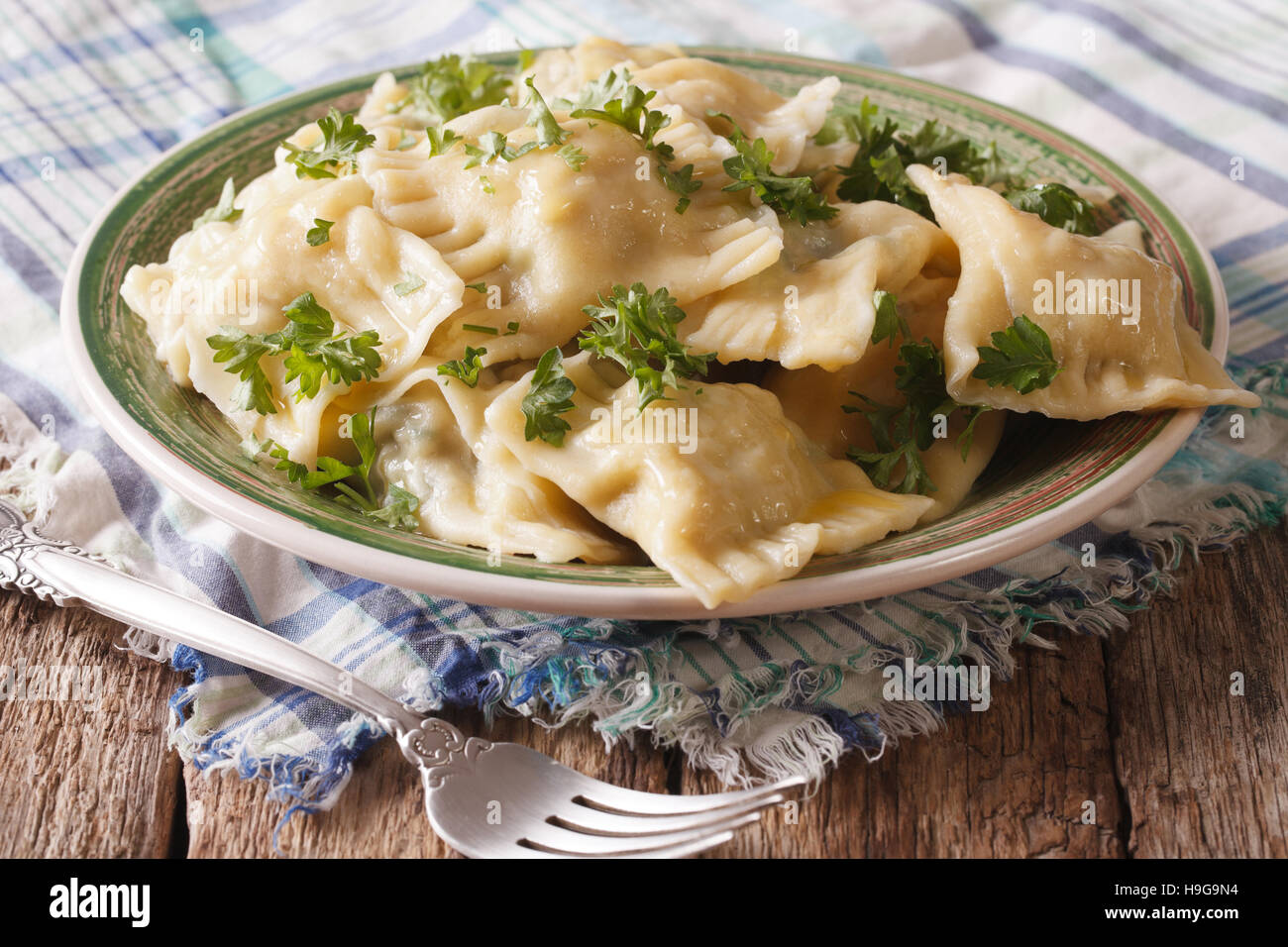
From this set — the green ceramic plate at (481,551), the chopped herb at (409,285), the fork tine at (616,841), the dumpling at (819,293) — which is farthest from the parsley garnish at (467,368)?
the fork tine at (616,841)

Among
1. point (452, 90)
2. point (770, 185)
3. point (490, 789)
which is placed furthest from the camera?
point (452, 90)

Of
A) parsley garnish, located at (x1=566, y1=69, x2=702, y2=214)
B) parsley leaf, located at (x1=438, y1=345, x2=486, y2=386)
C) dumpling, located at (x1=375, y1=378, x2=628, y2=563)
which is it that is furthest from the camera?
parsley garnish, located at (x1=566, y1=69, x2=702, y2=214)

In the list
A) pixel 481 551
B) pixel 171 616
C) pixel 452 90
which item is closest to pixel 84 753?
pixel 171 616

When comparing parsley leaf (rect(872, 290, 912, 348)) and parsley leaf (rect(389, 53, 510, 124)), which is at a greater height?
parsley leaf (rect(389, 53, 510, 124))

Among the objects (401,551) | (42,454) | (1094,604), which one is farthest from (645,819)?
(42,454)

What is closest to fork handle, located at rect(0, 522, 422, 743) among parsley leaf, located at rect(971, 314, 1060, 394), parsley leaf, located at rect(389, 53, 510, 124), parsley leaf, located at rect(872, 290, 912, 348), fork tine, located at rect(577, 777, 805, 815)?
fork tine, located at rect(577, 777, 805, 815)

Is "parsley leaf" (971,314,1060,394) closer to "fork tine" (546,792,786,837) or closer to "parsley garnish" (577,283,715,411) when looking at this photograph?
"parsley garnish" (577,283,715,411)

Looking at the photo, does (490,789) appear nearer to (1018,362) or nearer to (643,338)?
(643,338)
